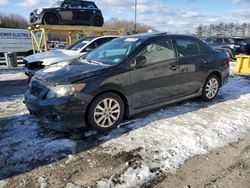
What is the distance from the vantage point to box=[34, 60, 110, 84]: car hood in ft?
12.8

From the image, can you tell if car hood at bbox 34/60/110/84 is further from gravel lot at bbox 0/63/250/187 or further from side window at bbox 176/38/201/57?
side window at bbox 176/38/201/57

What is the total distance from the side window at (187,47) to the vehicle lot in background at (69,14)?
10357mm

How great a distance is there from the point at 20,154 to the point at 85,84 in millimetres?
1339

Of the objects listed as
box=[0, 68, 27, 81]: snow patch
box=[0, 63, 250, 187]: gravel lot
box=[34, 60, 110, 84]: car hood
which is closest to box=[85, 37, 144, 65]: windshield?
box=[34, 60, 110, 84]: car hood

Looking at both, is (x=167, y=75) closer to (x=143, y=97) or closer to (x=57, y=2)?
(x=143, y=97)

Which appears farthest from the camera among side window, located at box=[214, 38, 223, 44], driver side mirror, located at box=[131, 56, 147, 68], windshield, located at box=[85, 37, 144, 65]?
side window, located at box=[214, 38, 223, 44]

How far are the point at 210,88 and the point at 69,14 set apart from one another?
11.0 meters

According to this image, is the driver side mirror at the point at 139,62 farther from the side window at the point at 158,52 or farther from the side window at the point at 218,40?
the side window at the point at 218,40

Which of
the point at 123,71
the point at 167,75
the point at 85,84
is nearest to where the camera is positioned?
the point at 85,84

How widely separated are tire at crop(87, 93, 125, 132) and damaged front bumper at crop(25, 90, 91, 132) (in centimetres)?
15

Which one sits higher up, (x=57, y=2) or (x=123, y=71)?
(x=57, y=2)

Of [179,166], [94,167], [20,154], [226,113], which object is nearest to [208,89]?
[226,113]

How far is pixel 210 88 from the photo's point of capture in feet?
19.2

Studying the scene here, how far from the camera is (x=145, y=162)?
3.27 metres
